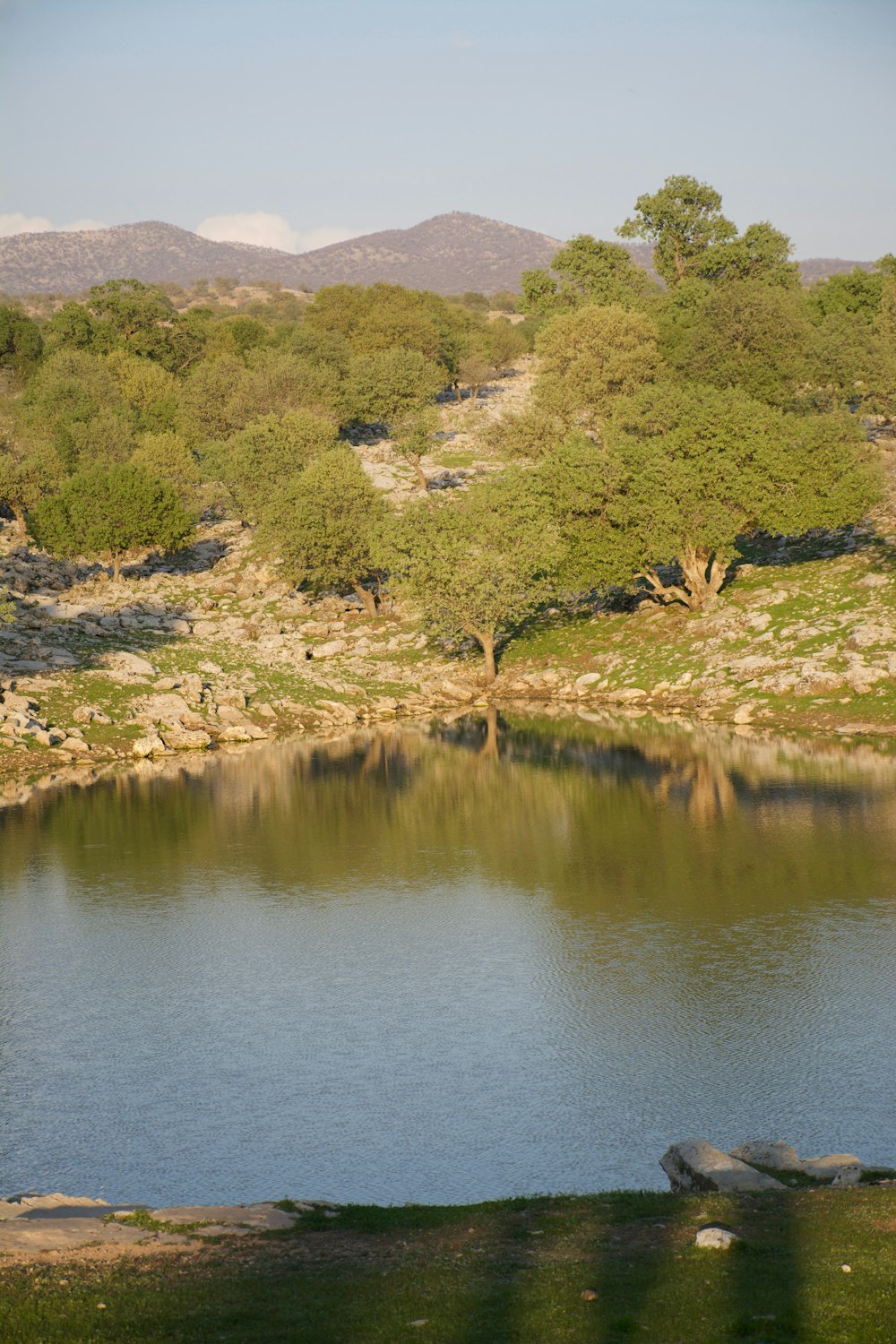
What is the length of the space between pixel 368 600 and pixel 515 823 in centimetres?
4592

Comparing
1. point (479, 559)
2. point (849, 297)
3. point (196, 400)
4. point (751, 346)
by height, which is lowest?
point (479, 559)

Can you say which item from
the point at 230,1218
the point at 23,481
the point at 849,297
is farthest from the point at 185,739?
the point at 849,297

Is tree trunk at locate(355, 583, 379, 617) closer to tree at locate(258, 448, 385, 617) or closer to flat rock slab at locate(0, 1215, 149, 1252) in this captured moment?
tree at locate(258, 448, 385, 617)

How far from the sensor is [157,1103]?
77.4 feet

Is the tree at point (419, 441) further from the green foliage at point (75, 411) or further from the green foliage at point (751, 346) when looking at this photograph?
the green foliage at point (75, 411)

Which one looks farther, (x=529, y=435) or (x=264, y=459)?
(x=264, y=459)

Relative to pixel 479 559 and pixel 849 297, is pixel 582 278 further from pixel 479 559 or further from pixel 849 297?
pixel 479 559

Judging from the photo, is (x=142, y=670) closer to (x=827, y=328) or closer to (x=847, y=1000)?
(x=847, y=1000)

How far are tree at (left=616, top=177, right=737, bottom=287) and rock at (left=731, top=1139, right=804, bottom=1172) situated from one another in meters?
125

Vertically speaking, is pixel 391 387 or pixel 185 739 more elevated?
pixel 391 387

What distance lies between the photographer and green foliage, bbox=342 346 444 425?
12988cm

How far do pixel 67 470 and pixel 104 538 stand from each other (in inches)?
950

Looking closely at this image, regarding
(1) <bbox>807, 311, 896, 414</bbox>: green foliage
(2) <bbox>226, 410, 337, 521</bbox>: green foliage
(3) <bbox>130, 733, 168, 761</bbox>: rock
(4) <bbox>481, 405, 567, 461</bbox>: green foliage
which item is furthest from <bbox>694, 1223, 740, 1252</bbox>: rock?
(1) <bbox>807, 311, 896, 414</bbox>: green foliage

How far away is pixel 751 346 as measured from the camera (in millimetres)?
104188
